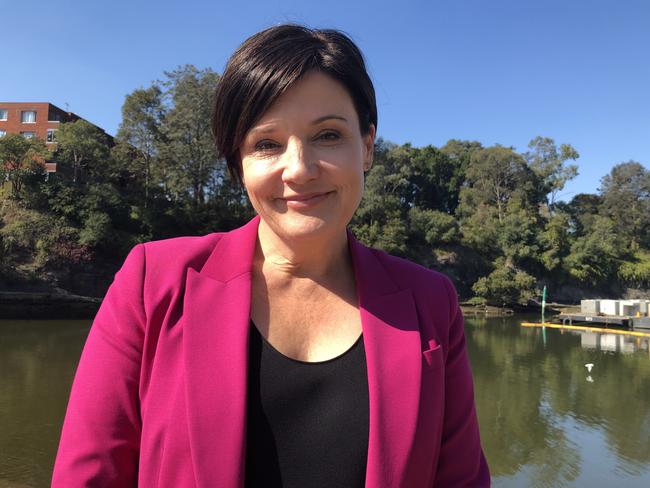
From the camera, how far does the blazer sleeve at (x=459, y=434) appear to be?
1090mm

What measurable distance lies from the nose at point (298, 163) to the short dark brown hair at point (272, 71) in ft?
0.33

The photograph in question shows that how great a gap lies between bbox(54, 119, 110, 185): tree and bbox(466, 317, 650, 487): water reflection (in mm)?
17511

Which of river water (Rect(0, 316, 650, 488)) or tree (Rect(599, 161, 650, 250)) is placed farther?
tree (Rect(599, 161, 650, 250))

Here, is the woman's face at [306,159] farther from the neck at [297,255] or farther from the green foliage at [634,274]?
the green foliage at [634,274]

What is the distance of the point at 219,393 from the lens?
0.93 metres

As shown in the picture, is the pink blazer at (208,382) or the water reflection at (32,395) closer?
the pink blazer at (208,382)

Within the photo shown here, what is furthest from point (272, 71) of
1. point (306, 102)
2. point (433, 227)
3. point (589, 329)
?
point (433, 227)

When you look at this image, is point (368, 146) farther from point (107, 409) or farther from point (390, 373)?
point (107, 409)

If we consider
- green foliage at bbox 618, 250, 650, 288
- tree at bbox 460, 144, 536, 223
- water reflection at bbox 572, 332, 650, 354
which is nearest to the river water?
water reflection at bbox 572, 332, 650, 354

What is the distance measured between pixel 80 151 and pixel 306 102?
2260 centimetres

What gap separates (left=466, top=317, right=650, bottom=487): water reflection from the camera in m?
6.62

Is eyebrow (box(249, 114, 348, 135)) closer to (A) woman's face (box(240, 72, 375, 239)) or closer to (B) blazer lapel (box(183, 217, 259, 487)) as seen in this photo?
(A) woman's face (box(240, 72, 375, 239))

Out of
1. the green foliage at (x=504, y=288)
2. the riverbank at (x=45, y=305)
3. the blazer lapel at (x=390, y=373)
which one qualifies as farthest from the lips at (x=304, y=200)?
the green foliage at (x=504, y=288)

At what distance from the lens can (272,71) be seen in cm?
99
